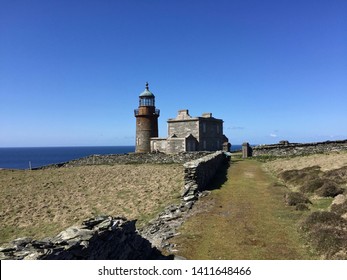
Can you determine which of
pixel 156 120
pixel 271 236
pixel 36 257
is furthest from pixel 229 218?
pixel 156 120

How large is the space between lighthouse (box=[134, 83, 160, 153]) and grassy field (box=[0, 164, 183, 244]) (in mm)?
24153

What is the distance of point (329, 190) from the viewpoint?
51.8 ft

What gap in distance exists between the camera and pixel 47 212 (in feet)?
64.3

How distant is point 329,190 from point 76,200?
1672cm

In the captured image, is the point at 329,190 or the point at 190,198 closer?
the point at 329,190

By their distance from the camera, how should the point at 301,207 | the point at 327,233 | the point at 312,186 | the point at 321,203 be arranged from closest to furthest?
the point at 327,233 < the point at 301,207 < the point at 321,203 < the point at 312,186

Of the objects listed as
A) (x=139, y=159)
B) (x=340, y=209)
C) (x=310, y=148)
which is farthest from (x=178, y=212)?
(x=139, y=159)

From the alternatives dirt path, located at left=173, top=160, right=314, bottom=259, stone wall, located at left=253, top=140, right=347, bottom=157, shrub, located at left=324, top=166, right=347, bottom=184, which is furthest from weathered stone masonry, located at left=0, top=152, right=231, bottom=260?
stone wall, located at left=253, top=140, right=347, bottom=157

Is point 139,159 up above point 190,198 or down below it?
above

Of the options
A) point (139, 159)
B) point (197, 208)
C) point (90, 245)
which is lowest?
point (197, 208)

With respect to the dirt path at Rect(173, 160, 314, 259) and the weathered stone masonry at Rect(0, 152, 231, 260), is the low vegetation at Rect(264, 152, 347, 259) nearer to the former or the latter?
the dirt path at Rect(173, 160, 314, 259)

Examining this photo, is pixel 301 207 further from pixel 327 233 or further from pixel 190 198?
pixel 190 198

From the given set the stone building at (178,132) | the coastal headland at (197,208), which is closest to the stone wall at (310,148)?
the stone building at (178,132)
